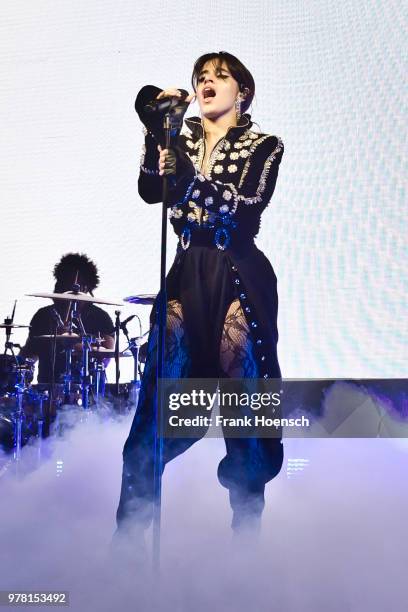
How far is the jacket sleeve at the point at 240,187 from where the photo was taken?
8.12ft

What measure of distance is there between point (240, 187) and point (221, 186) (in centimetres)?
7

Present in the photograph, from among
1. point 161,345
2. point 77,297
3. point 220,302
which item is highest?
point 77,297

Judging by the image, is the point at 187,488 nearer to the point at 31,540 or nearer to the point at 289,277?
the point at 31,540

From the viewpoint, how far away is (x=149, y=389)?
7.92 ft

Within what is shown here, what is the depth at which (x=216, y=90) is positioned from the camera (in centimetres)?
263

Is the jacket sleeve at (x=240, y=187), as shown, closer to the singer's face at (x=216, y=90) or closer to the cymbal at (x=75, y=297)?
the singer's face at (x=216, y=90)

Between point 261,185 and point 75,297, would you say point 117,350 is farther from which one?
point 261,185

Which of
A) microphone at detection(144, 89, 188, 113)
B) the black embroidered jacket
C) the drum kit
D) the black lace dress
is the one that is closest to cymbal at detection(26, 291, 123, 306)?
the drum kit

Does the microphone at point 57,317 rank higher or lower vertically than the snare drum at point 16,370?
higher

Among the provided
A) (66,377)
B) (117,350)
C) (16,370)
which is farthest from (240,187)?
(16,370)

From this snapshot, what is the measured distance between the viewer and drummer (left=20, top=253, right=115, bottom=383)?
2.69 m

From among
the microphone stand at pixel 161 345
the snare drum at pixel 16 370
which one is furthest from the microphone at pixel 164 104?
the snare drum at pixel 16 370

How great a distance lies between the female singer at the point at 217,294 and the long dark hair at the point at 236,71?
16 cm

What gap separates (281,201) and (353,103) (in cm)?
47
